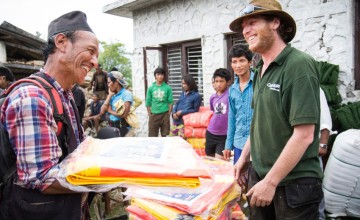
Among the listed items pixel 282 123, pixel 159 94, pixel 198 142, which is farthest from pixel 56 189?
pixel 159 94

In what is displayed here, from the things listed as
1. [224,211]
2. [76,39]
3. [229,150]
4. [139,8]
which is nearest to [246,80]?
[229,150]

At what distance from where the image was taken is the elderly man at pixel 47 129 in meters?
1.11

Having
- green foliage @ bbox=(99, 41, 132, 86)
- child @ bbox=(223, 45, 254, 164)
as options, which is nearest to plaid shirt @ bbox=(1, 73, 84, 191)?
child @ bbox=(223, 45, 254, 164)

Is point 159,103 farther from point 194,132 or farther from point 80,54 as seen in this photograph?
point 80,54

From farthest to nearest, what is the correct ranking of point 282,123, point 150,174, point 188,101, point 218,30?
point 218,30
point 188,101
point 282,123
point 150,174

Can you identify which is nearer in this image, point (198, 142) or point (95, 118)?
point (198, 142)

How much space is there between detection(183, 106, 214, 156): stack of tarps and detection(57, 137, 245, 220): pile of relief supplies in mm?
3981

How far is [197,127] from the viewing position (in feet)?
18.3

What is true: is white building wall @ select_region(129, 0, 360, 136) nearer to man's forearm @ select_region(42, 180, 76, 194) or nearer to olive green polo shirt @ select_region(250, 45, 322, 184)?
olive green polo shirt @ select_region(250, 45, 322, 184)

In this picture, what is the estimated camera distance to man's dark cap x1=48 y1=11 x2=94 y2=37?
53.1 inches

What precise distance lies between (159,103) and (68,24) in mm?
5230

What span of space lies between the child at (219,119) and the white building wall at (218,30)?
1469 mm

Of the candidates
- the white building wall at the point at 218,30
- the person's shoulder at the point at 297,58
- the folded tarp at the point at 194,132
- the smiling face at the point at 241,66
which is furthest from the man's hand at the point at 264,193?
the folded tarp at the point at 194,132

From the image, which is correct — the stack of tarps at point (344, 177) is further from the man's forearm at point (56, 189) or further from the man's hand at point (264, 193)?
the man's forearm at point (56, 189)
